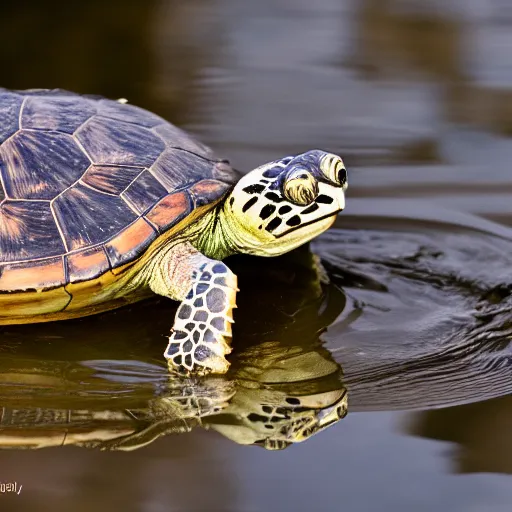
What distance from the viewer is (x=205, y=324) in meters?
4.34

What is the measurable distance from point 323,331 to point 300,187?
0.82 meters

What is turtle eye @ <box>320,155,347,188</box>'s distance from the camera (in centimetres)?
479

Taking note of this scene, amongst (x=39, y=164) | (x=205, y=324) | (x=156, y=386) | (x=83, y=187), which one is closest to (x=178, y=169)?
(x=83, y=187)

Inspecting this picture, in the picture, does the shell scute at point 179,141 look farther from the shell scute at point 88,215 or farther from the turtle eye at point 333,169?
the turtle eye at point 333,169

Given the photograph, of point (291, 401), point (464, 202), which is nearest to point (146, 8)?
point (464, 202)

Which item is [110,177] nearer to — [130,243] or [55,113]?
[130,243]

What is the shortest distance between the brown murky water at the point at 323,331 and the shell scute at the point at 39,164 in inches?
31.2

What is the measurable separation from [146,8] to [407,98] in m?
4.24

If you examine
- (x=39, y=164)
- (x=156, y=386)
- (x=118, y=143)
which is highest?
(x=118, y=143)

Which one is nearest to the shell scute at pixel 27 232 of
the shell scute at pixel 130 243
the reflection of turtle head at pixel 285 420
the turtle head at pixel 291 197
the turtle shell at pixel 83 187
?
the turtle shell at pixel 83 187

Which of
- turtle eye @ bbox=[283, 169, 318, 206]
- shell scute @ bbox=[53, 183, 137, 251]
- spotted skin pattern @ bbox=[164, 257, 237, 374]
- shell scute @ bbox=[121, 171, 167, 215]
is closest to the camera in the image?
spotted skin pattern @ bbox=[164, 257, 237, 374]

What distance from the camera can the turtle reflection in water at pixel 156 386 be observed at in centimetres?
367

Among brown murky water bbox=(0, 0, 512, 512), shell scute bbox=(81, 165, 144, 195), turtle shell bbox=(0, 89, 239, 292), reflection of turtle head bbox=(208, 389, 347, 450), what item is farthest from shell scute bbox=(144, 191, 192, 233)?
reflection of turtle head bbox=(208, 389, 347, 450)

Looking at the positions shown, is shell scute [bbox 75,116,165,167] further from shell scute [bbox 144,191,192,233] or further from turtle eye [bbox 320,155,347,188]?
turtle eye [bbox 320,155,347,188]
